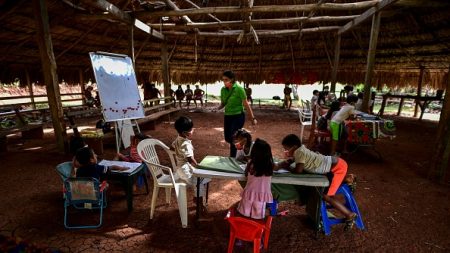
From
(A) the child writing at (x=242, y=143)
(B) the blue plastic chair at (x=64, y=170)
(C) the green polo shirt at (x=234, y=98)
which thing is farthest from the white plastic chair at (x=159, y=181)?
(C) the green polo shirt at (x=234, y=98)

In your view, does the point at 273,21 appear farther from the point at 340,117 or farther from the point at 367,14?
the point at 340,117

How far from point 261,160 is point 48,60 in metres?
5.31

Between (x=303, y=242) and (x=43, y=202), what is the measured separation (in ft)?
12.1

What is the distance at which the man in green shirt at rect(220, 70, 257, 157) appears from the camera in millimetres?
4188

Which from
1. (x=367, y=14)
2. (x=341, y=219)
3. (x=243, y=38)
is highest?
(x=243, y=38)

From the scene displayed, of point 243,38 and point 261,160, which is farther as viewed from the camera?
point 243,38

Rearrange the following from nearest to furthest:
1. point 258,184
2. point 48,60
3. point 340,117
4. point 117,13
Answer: point 258,184, point 48,60, point 340,117, point 117,13

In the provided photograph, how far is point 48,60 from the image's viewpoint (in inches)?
201

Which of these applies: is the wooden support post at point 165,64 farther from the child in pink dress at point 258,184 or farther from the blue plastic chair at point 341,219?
the blue plastic chair at point 341,219

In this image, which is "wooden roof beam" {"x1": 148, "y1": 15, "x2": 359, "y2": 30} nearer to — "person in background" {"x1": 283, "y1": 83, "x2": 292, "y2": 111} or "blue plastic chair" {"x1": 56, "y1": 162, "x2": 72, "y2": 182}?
"blue plastic chair" {"x1": 56, "y1": 162, "x2": 72, "y2": 182}

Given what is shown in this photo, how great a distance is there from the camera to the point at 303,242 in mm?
2705

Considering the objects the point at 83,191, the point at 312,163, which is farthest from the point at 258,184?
the point at 83,191

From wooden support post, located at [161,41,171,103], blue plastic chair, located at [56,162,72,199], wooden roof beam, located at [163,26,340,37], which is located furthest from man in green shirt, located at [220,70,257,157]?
wooden support post, located at [161,41,171,103]

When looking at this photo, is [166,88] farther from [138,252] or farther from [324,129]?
[138,252]
